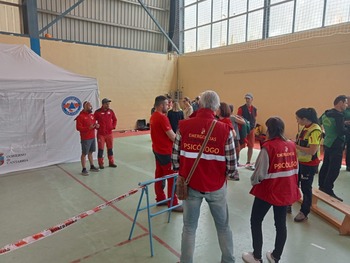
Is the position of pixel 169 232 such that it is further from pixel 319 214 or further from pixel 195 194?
pixel 319 214

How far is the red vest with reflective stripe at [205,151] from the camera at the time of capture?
1.91 m

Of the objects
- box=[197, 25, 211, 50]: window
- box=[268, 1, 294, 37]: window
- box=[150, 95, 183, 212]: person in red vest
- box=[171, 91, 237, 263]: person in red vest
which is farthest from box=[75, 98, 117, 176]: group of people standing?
box=[197, 25, 211, 50]: window

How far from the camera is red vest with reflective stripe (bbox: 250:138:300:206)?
2.14 m

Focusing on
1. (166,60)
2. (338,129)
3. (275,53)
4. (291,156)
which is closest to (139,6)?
(166,60)

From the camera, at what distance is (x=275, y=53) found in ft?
28.6

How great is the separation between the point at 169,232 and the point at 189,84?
9.78m

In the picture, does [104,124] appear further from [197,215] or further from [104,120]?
[197,215]

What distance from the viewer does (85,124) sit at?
201 inches

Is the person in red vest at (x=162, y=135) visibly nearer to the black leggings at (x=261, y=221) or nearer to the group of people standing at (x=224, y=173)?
the group of people standing at (x=224, y=173)

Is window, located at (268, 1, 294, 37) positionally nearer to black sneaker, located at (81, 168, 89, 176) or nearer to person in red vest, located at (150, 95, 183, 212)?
person in red vest, located at (150, 95, 183, 212)

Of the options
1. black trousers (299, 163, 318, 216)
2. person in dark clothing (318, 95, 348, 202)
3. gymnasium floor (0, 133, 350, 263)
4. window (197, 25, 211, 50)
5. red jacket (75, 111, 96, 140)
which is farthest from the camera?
window (197, 25, 211, 50)

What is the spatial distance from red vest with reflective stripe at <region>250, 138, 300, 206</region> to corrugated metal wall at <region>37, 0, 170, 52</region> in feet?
34.7

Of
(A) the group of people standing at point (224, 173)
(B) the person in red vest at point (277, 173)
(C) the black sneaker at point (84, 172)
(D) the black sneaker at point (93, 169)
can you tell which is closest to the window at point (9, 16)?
(D) the black sneaker at point (93, 169)

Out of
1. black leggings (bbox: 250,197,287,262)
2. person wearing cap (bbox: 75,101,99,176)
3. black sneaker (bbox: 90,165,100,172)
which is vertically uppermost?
person wearing cap (bbox: 75,101,99,176)
